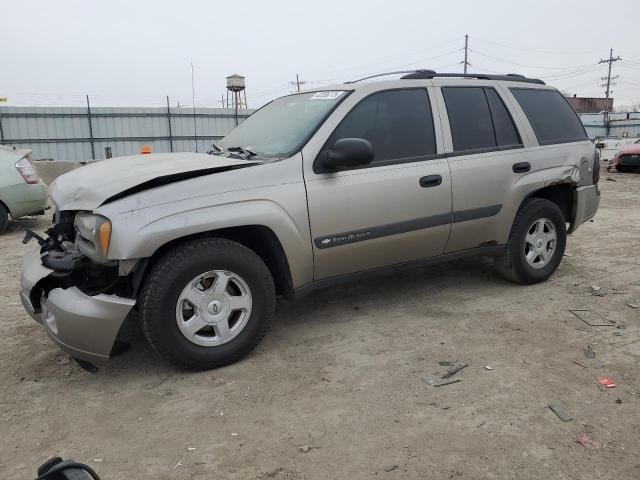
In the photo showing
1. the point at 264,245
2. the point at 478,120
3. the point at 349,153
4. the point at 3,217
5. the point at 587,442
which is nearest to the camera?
the point at 587,442

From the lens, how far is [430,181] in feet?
13.1

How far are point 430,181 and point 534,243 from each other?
1.43 metres

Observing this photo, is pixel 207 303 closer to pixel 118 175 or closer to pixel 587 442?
pixel 118 175

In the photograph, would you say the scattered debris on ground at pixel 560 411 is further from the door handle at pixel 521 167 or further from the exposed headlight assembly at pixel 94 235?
the exposed headlight assembly at pixel 94 235

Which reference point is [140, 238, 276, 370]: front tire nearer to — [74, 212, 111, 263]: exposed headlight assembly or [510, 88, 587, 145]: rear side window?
[74, 212, 111, 263]: exposed headlight assembly

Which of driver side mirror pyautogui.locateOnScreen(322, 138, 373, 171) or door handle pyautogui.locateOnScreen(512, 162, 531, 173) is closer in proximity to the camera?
driver side mirror pyautogui.locateOnScreen(322, 138, 373, 171)

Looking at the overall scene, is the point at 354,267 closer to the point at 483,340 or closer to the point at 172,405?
the point at 483,340

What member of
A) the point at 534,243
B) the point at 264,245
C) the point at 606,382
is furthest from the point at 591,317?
the point at 264,245

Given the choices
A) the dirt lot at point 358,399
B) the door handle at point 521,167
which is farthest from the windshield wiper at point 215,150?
the door handle at point 521,167

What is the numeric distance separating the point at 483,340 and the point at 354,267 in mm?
1042

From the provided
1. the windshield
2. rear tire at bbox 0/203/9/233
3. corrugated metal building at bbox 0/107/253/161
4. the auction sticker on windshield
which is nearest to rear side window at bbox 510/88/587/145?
the auction sticker on windshield

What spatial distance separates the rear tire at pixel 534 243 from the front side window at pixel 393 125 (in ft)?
3.88

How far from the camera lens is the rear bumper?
16.4 feet

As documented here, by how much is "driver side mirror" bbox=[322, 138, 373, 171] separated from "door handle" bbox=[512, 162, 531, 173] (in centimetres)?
161
